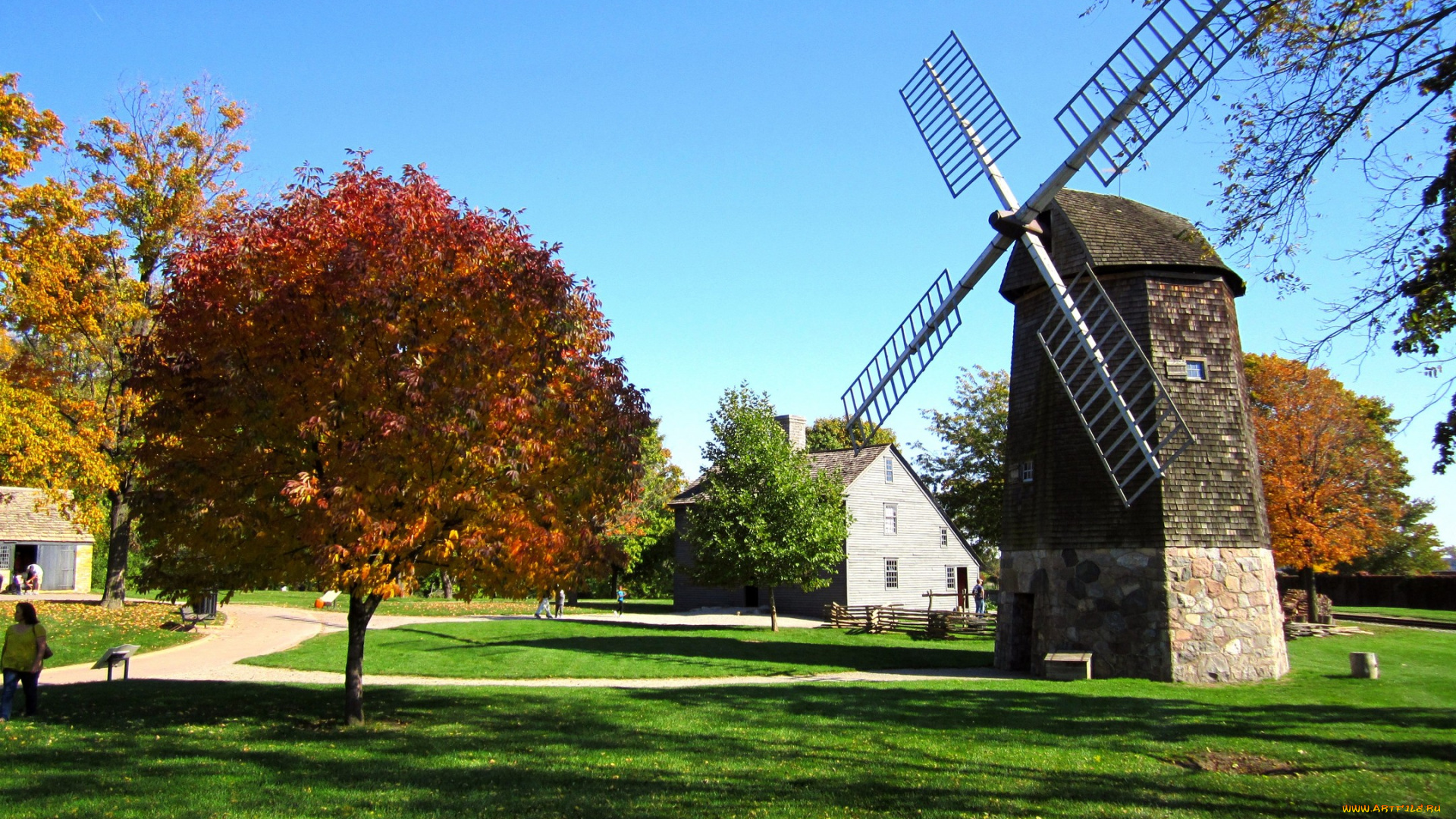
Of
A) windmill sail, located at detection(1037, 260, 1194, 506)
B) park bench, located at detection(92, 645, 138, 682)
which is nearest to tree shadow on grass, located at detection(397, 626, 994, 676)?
park bench, located at detection(92, 645, 138, 682)

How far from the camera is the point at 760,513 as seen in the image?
32.8 m

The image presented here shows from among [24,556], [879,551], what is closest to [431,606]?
[879,551]

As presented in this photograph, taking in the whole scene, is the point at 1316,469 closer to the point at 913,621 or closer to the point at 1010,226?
the point at 913,621

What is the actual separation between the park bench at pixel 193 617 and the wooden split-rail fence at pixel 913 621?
2202 cm

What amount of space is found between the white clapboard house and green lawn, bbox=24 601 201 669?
66.6ft

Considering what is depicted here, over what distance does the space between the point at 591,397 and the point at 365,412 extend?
296 cm

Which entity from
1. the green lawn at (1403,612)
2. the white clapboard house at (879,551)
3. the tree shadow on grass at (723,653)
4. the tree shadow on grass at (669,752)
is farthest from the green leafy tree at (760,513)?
the green lawn at (1403,612)

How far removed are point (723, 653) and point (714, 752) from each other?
46.2ft

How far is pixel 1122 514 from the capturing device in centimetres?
1936

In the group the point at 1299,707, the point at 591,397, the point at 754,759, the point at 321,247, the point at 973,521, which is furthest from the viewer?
the point at 973,521

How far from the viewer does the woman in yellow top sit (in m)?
12.2

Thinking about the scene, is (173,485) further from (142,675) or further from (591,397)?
(142,675)

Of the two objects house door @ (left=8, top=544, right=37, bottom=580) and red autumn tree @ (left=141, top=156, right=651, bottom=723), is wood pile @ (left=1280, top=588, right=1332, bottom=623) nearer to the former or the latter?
red autumn tree @ (left=141, top=156, right=651, bottom=723)

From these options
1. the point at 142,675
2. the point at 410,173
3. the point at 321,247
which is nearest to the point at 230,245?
the point at 321,247
